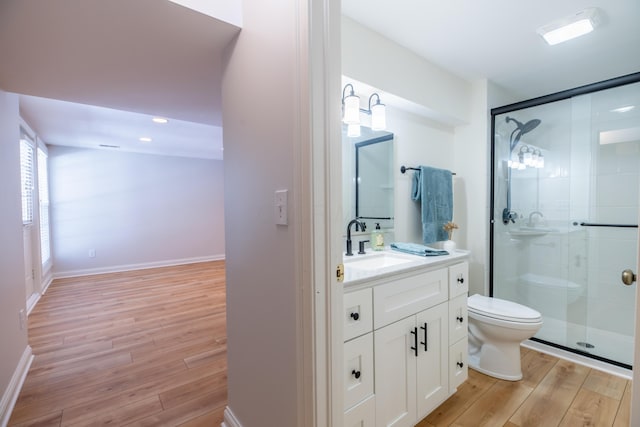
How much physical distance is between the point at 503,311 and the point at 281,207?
1.80m

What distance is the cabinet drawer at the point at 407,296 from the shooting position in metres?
1.29

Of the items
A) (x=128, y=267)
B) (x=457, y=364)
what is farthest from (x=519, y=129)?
(x=128, y=267)

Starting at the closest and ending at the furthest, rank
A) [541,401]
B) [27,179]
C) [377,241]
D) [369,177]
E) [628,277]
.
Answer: [628,277] < [541,401] < [377,241] < [369,177] < [27,179]

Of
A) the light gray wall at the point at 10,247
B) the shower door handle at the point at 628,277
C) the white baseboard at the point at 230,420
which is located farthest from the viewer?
the light gray wall at the point at 10,247

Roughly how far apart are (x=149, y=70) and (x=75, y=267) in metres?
4.74

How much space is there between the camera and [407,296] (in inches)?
55.9

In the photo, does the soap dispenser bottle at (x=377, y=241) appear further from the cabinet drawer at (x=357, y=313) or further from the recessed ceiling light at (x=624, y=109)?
the recessed ceiling light at (x=624, y=109)

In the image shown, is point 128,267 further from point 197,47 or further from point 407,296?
point 407,296

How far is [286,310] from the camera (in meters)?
0.99

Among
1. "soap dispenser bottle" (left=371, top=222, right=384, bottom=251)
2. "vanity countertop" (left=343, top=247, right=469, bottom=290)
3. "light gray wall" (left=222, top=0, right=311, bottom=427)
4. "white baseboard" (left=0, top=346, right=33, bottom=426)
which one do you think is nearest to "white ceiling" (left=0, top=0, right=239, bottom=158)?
"light gray wall" (left=222, top=0, right=311, bottom=427)

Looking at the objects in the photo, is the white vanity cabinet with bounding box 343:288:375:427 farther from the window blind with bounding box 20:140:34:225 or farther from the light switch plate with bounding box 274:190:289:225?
the window blind with bounding box 20:140:34:225

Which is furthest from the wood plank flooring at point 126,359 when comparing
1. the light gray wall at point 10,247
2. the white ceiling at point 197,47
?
the white ceiling at point 197,47

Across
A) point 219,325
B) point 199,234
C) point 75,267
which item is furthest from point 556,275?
point 75,267

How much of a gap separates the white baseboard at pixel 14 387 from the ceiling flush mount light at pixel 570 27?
3.83 metres
